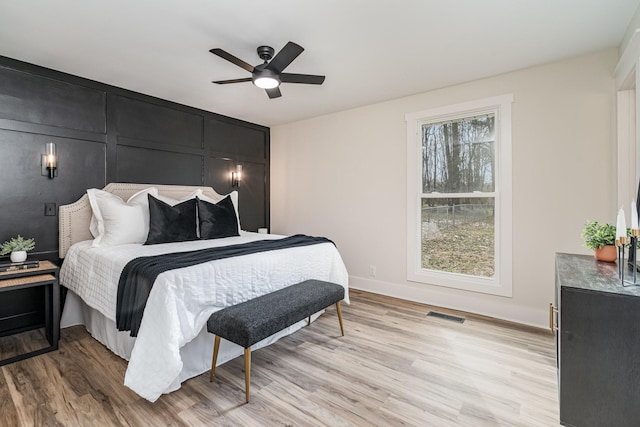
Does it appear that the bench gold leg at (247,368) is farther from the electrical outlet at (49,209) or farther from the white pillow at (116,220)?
the electrical outlet at (49,209)

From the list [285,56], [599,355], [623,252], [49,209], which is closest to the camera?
[599,355]

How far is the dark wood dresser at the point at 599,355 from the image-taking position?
4.06ft

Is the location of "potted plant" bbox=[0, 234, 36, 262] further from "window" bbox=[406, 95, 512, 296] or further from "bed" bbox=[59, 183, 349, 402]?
"window" bbox=[406, 95, 512, 296]

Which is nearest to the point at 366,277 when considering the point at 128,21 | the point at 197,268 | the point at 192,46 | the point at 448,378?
the point at 448,378

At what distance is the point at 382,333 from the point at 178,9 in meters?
2.95

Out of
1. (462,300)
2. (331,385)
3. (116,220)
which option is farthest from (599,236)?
(116,220)

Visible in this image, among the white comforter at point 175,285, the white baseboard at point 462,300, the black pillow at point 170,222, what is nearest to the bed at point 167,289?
the white comforter at point 175,285

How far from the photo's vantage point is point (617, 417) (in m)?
1.25

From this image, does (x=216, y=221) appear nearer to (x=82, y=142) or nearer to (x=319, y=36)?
(x=82, y=142)

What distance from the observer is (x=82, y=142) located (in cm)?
319

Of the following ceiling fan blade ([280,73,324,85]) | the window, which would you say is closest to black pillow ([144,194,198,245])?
ceiling fan blade ([280,73,324,85])

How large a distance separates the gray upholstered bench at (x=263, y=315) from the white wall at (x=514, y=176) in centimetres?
165

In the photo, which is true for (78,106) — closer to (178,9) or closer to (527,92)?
(178,9)

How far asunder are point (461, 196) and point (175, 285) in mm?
2970
